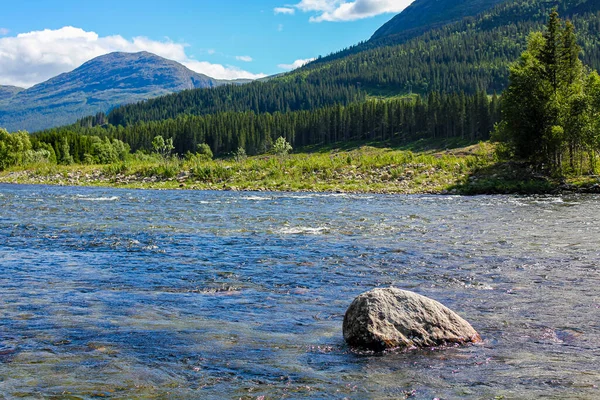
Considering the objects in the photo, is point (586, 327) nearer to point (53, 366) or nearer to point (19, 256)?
point (53, 366)

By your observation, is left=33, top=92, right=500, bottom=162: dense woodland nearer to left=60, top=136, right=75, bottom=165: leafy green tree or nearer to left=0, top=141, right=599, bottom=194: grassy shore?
left=60, top=136, right=75, bottom=165: leafy green tree

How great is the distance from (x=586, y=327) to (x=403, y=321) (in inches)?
141

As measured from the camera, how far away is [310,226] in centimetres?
2462

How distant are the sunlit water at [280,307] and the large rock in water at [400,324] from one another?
0.27m

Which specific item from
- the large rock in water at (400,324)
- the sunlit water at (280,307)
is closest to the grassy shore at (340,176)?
the sunlit water at (280,307)

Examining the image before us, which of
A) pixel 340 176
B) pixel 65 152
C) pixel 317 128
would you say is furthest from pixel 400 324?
pixel 317 128

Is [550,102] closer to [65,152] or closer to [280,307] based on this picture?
[280,307]

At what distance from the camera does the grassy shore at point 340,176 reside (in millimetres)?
48031

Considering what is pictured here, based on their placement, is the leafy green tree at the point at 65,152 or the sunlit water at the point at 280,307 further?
the leafy green tree at the point at 65,152

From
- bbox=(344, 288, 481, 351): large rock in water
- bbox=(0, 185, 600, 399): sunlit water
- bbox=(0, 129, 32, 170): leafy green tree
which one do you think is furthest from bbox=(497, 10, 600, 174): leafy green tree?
bbox=(0, 129, 32, 170): leafy green tree

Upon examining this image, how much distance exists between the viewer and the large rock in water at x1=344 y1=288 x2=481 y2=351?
842cm

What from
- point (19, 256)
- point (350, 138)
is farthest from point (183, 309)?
point (350, 138)

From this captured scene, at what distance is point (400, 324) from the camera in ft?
28.1

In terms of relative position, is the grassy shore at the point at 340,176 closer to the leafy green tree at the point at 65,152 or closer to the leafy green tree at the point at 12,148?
the leafy green tree at the point at 12,148
